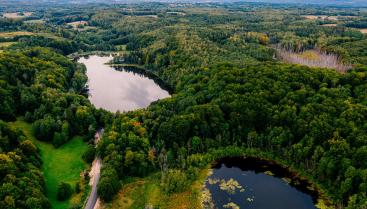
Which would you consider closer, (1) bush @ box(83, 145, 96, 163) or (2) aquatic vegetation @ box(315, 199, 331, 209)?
(2) aquatic vegetation @ box(315, 199, 331, 209)

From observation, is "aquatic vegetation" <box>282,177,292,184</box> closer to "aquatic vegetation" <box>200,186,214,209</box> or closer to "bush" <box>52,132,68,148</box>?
"aquatic vegetation" <box>200,186,214,209</box>

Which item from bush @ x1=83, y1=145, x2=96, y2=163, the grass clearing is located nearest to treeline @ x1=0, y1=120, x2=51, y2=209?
bush @ x1=83, y1=145, x2=96, y2=163

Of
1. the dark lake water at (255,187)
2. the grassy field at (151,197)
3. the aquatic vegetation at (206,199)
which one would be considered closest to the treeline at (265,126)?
the grassy field at (151,197)

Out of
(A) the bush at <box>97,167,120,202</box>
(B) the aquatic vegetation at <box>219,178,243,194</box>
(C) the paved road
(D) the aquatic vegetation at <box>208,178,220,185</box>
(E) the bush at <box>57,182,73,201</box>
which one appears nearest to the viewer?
(A) the bush at <box>97,167,120,202</box>

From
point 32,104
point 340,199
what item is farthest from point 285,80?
point 32,104

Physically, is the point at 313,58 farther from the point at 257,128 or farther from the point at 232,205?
the point at 232,205

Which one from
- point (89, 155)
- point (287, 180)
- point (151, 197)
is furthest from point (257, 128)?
point (89, 155)
